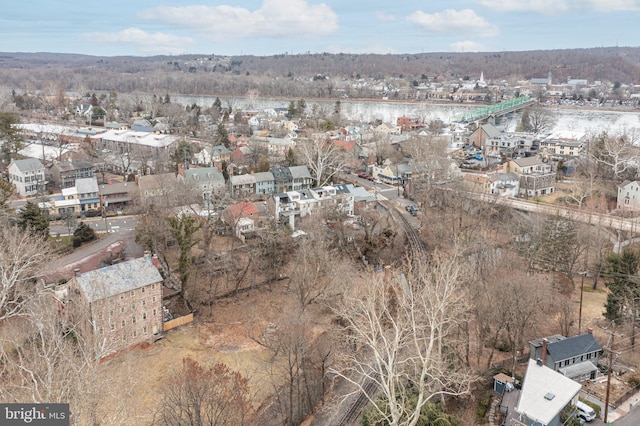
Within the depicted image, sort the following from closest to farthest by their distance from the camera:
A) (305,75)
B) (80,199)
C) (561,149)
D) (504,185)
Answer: (80,199), (504,185), (561,149), (305,75)

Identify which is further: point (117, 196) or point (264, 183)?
point (264, 183)

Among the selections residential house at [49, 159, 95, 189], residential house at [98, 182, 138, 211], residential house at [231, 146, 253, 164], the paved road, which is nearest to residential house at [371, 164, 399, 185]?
residential house at [231, 146, 253, 164]

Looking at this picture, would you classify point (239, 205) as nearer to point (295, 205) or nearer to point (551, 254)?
point (295, 205)

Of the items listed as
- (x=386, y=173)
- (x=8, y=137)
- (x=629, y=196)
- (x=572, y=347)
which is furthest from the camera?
(x=8, y=137)

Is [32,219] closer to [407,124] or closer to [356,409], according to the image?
[356,409]

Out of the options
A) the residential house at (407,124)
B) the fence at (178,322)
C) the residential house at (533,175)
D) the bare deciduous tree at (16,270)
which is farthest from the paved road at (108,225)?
the residential house at (407,124)

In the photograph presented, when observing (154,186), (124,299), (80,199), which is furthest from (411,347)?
(80,199)

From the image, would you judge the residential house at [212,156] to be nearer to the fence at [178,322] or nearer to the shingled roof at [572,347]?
the fence at [178,322]
